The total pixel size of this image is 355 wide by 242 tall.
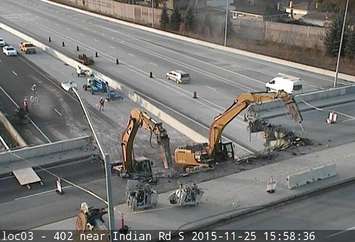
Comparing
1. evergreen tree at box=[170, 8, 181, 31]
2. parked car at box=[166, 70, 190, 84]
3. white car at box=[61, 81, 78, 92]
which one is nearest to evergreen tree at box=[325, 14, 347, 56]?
parked car at box=[166, 70, 190, 84]

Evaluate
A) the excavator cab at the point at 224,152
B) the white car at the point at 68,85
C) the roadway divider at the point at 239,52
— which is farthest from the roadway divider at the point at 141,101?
the roadway divider at the point at 239,52

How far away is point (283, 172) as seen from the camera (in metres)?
23.3

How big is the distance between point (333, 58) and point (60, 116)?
2804 cm

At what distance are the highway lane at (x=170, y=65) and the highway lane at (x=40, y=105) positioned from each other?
5.85 metres

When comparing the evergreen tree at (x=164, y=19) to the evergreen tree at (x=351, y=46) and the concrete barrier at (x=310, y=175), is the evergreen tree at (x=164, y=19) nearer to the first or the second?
the evergreen tree at (x=351, y=46)

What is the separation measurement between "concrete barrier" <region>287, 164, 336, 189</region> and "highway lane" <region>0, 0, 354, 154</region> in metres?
6.10

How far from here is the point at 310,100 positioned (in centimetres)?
3494

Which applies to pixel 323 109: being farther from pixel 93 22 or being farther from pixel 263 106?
pixel 93 22

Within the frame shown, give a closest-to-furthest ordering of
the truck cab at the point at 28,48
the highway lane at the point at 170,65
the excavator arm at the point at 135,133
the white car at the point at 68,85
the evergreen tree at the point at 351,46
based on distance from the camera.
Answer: the excavator arm at the point at 135,133
the highway lane at the point at 170,65
the white car at the point at 68,85
the evergreen tree at the point at 351,46
the truck cab at the point at 28,48

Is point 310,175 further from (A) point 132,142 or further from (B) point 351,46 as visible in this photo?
(B) point 351,46

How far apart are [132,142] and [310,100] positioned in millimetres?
16287

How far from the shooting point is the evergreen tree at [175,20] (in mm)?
66438

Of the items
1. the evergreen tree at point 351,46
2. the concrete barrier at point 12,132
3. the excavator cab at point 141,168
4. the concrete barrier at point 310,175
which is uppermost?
the evergreen tree at point 351,46

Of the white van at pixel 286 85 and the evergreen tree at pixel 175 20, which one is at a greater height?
the evergreen tree at pixel 175 20
